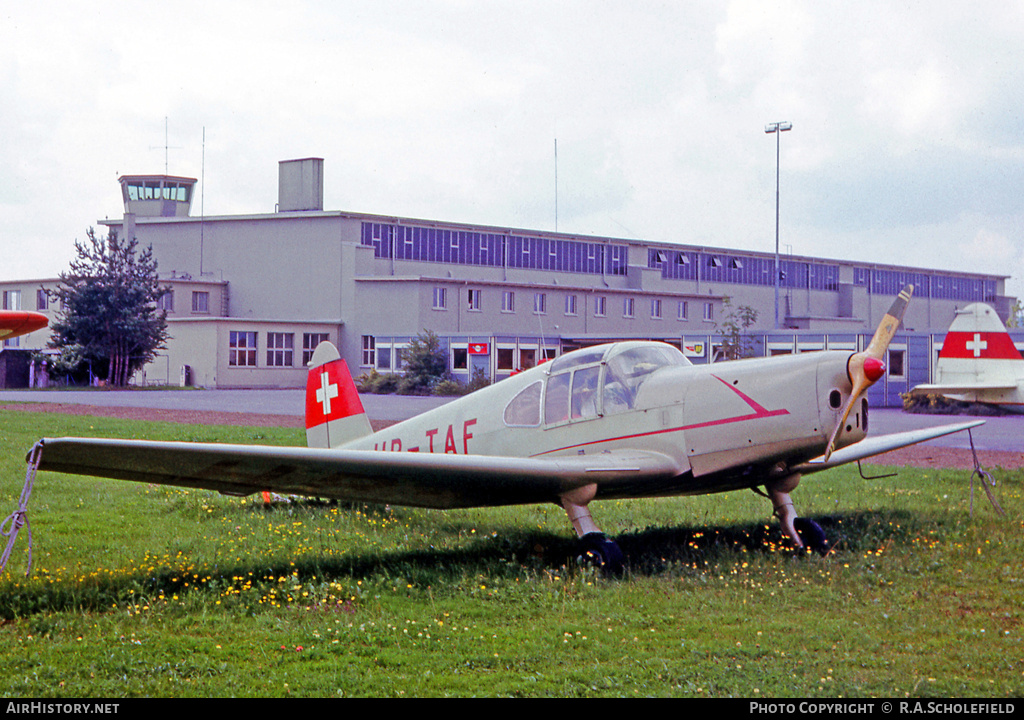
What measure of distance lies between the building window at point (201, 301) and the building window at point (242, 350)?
865 centimetres

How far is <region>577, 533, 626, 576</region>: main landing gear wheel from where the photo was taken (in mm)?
8633

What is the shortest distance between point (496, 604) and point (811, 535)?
155 inches

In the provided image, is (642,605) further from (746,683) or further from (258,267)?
(258,267)

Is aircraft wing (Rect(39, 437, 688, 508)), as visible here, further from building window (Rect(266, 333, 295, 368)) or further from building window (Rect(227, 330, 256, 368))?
building window (Rect(266, 333, 295, 368))

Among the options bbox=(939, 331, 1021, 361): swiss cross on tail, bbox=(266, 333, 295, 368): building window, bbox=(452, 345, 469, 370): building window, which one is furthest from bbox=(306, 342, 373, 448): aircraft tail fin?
bbox=(266, 333, 295, 368): building window

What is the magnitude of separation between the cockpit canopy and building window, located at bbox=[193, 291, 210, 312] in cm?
5957

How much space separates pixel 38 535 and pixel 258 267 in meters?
57.7

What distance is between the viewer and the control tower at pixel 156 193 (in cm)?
7244

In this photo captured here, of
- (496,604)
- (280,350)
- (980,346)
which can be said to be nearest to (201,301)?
(280,350)

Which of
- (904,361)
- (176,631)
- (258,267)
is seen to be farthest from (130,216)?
(176,631)

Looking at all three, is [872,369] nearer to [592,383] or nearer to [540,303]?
[592,383]

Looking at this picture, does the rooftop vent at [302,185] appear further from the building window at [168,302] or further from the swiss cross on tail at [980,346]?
the swiss cross on tail at [980,346]

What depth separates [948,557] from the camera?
29.7ft

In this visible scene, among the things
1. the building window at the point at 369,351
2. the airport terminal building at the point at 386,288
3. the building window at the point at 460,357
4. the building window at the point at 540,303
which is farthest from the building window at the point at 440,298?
the building window at the point at 540,303
